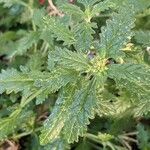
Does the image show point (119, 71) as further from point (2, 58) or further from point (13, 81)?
point (2, 58)

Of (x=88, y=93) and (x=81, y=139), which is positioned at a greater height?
(x=88, y=93)

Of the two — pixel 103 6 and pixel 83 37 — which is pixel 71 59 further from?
pixel 103 6

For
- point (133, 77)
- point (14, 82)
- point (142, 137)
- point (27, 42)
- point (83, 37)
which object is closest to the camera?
point (133, 77)

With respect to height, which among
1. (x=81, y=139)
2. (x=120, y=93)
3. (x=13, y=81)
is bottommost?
(x=81, y=139)

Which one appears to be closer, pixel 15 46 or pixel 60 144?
pixel 60 144

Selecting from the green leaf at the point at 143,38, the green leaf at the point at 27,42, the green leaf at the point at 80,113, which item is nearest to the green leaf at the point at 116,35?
the green leaf at the point at 80,113

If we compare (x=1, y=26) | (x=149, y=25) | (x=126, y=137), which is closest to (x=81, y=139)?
(x=126, y=137)

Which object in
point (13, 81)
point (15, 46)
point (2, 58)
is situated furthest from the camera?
point (2, 58)

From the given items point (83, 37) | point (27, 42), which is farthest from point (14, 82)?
point (27, 42)
